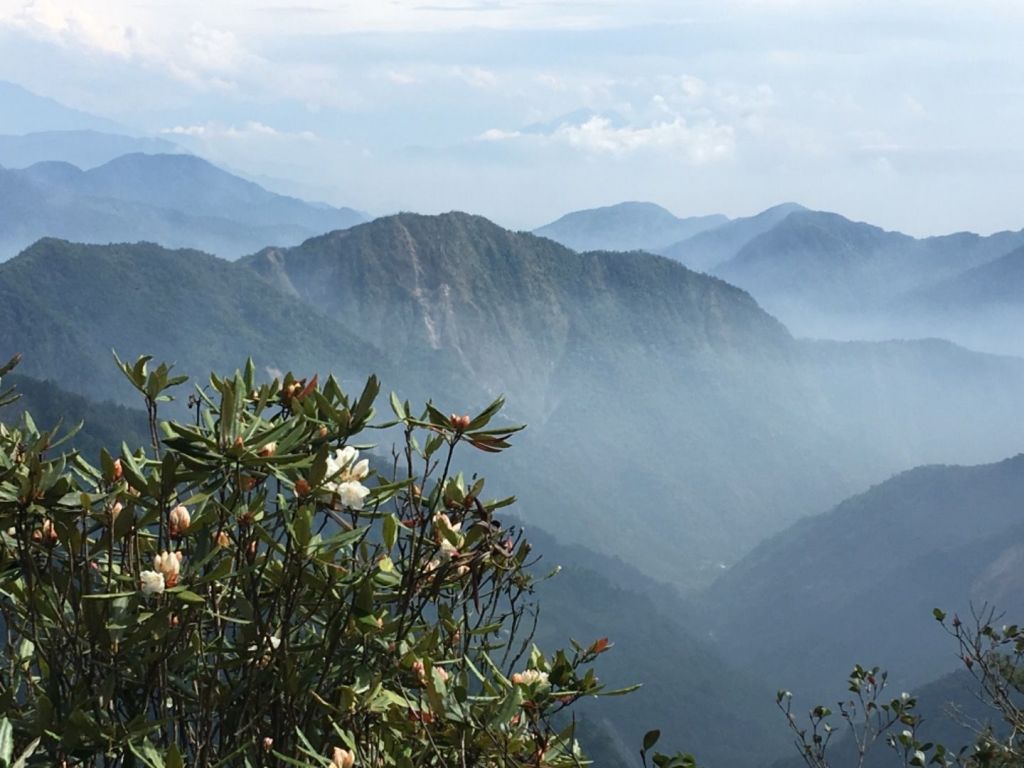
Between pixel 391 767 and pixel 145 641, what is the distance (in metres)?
0.84

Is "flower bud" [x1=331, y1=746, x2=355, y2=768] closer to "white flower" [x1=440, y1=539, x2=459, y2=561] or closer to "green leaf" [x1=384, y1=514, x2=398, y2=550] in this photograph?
"green leaf" [x1=384, y1=514, x2=398, y2=550]

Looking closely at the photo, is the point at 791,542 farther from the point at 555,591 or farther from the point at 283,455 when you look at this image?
the point at 283,455

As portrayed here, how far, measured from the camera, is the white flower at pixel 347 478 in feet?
10.3

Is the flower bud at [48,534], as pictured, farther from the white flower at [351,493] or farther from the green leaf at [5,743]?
the white flower at [351,493]

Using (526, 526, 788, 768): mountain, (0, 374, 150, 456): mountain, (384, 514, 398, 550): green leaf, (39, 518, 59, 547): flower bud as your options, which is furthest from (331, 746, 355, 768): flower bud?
(526, 526, 788, 768): mountain

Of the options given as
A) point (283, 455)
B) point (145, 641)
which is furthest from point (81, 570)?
point (283, 455)

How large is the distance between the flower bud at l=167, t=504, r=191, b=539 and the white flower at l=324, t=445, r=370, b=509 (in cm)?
50

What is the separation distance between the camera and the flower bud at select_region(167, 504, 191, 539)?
10.8ft

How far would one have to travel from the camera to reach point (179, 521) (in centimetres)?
331

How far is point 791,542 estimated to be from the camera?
189 metres

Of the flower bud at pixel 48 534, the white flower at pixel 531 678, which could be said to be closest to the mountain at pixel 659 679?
the white flower at pixel 531 678

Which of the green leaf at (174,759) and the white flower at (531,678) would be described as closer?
the green leaf at (174,759)

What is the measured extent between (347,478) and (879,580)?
17036 centimetres

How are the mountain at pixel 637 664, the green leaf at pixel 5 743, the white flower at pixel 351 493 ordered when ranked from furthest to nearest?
the mountain at pixel 637 664 < the white flower at pixel 351 493 < the green leaf at pixel 5 743
